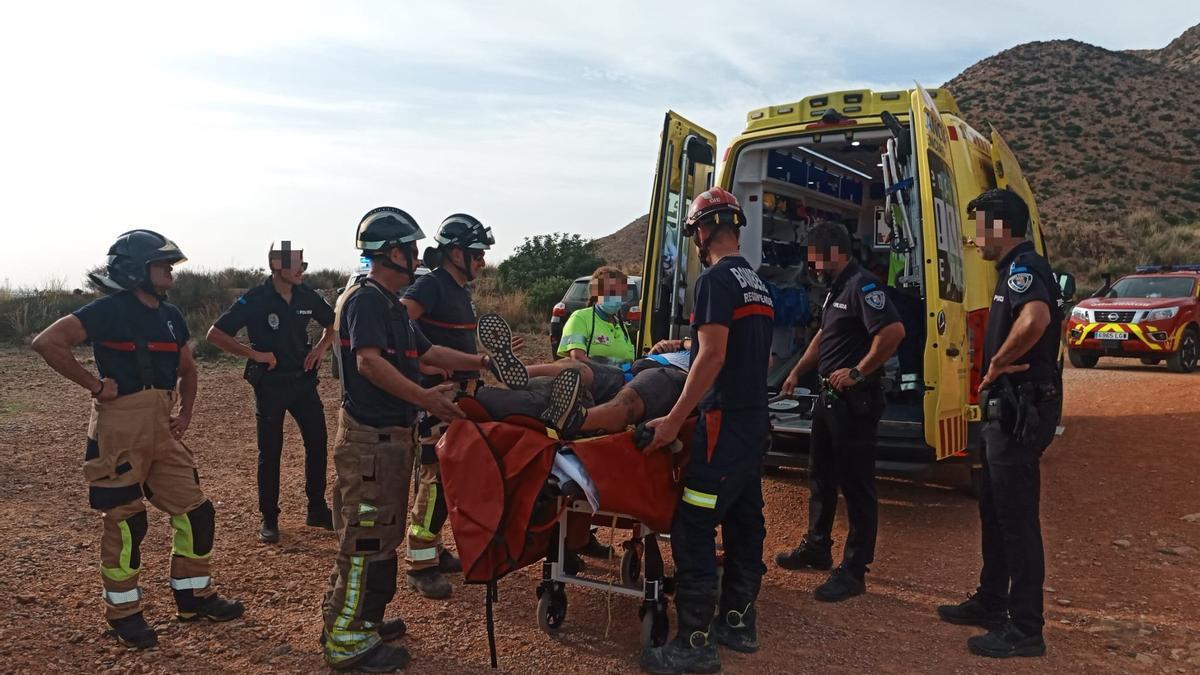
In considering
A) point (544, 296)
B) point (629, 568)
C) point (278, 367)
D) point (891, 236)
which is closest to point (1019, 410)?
point (629, 568)

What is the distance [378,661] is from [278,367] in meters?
2.45

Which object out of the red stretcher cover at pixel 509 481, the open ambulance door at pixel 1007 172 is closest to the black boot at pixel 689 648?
the red stretcher cover at pixel 509 481

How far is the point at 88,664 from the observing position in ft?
11.0

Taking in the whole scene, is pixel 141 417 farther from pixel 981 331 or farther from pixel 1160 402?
pixel 1160 402

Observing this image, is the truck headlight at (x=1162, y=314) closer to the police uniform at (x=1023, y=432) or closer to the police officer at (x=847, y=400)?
the police officer at (x=847, y=400)

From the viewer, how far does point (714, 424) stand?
3381 mm

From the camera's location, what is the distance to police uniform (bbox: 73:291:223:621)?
355 centimetres

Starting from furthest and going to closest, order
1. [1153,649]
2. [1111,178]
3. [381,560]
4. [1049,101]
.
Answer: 1. [1049,101]
2. [1111,178]
3. [1153,649]
4. [381,560]

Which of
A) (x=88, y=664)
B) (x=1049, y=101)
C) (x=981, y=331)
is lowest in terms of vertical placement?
(x=88, y=664)

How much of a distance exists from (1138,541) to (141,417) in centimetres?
550

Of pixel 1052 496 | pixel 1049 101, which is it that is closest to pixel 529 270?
pixel 1052 496

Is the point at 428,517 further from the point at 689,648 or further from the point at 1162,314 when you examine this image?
the point at 1162,314

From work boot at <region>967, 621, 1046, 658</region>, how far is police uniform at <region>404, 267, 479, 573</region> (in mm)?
2512

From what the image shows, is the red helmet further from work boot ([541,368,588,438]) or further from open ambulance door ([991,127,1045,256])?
open ambulance door ([991,127,1045,256])
